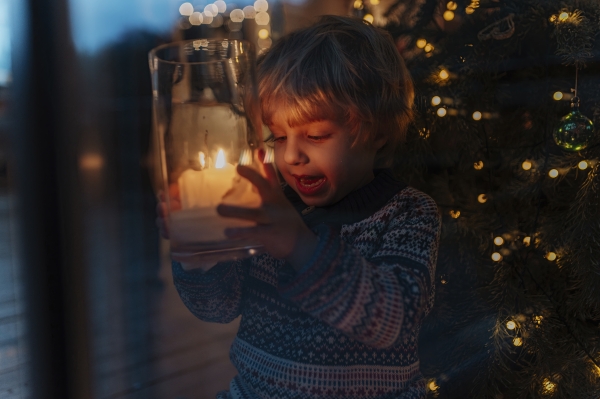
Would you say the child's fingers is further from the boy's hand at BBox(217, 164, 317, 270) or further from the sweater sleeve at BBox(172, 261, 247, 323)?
the sweater sleeve at BBox(172, 261, 247, 323)

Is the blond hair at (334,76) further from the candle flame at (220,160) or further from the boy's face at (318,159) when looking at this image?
the candle flame at (220,160)

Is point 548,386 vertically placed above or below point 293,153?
below

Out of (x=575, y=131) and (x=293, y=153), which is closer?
(x=293, y=153)

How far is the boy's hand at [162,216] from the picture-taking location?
515mm

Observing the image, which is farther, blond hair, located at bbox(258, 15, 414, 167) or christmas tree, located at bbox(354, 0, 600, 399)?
christmas tree, located at bbox(354, 0, 600, 399)

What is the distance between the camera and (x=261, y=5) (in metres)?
0.66

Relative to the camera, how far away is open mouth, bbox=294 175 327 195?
27.1 inches

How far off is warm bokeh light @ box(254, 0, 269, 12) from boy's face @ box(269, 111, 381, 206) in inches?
4.8

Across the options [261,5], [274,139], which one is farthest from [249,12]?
[274,139]

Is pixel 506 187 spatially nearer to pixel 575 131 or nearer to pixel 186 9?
pixel 575 131

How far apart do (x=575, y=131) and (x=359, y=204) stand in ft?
1.41

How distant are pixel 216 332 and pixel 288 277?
8.0 inches

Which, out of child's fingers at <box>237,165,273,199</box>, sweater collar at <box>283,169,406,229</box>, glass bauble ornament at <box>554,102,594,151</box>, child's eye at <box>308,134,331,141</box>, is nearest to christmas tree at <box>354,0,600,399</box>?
glass bauble ornament at <box>554,102,594,151</box>

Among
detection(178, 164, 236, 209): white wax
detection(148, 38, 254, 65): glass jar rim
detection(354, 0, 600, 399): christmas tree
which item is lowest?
detection(354, 0, 600, 399): christmas tree
